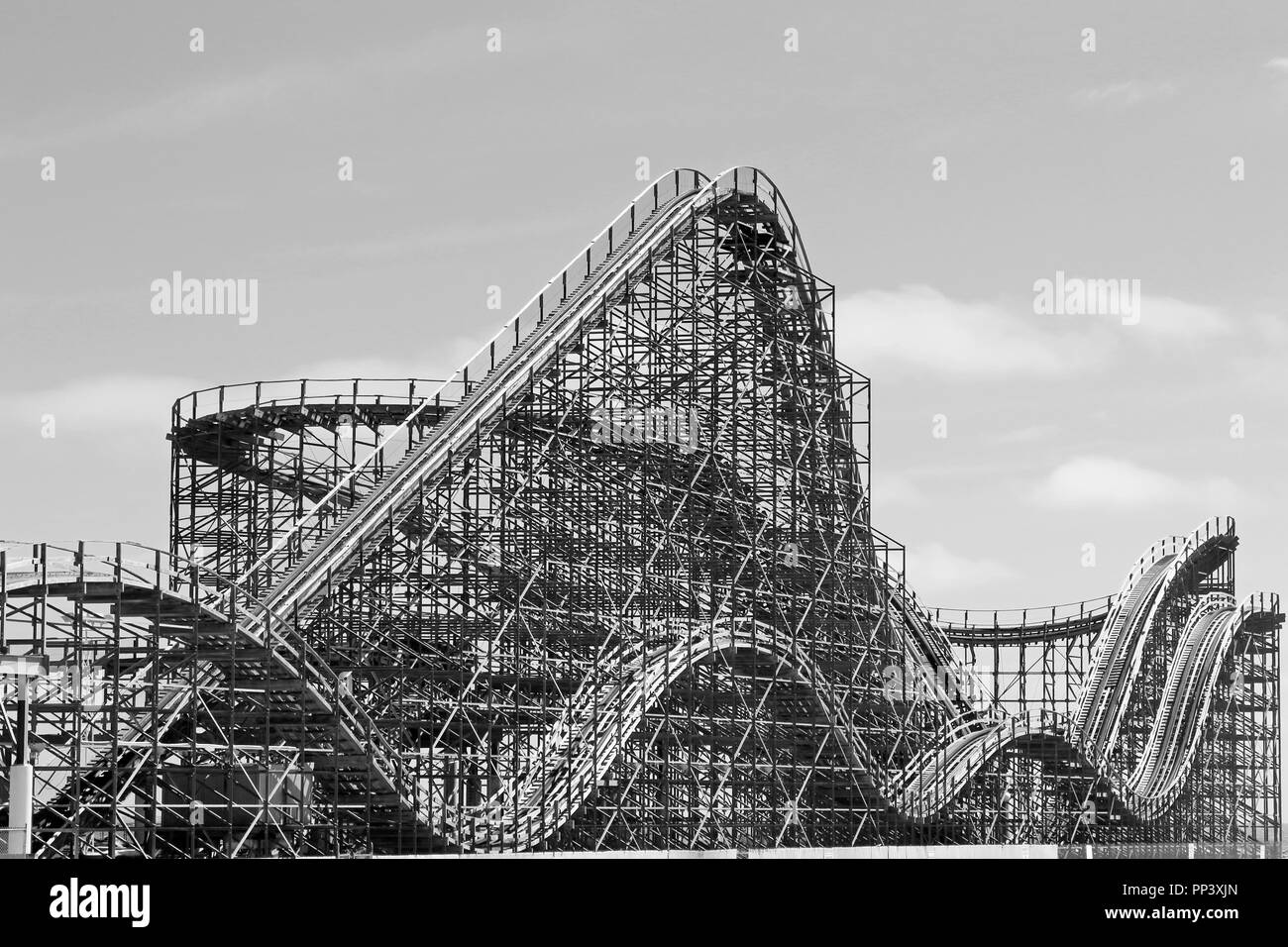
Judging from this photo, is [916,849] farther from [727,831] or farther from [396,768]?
[396,768]

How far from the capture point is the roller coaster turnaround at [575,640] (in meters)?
27.8

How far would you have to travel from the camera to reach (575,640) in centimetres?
3656

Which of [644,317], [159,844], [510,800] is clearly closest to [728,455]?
[644,317]

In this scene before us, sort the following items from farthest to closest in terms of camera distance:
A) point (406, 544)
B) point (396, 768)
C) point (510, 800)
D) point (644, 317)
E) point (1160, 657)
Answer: point (1160, 657)
point (644, 317)
point (406, 544)
point (510, 800)
point (396, 768)

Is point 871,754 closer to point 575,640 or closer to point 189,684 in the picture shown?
point 575,640

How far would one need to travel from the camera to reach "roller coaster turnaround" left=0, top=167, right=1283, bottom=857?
27.8 m

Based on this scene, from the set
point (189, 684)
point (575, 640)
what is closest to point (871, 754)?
point (575, 640)

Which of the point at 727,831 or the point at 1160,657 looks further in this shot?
the point at 1160,657

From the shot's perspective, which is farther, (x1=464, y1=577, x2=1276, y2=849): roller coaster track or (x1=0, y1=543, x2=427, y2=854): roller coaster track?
(x1=464, y1=577, x2=1276, y2=849): roller coaster track

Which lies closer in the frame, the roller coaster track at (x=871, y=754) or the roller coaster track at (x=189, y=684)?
the roller coaster track at (x=189, y=684)
